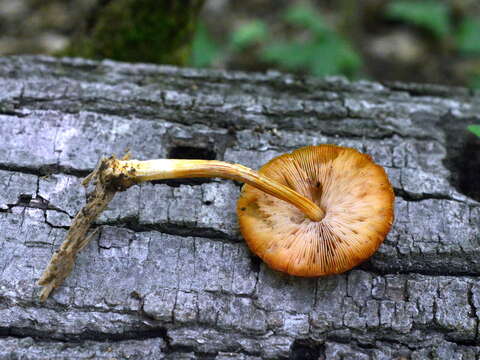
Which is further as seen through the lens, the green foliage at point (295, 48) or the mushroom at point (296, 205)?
the green foliage at point (295, 48)

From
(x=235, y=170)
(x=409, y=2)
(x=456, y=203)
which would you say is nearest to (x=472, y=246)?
(x=456, y=203)

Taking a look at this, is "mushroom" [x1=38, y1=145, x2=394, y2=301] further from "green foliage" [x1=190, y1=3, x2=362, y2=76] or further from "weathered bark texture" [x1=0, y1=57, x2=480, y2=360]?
"green foliage" [x1=190, y1=3, x2=362, y2=76]

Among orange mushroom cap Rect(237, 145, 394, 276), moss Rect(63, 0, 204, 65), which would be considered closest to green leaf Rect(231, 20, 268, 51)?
moss Rect(63, 0, 204, 65)

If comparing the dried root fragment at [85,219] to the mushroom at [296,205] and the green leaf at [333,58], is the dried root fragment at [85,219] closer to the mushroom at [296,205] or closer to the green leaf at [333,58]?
the mushroom at [296,205]

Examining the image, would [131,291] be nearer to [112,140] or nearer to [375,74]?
[112,140]

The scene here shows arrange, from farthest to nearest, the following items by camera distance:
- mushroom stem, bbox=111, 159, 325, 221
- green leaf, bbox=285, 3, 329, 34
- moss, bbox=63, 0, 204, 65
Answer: green leaf, bbox=285, 3, 329, 34 → moss, bbox=63, 0, 204, 65 → mushroom stem, bbox=111, 159, 325, 221

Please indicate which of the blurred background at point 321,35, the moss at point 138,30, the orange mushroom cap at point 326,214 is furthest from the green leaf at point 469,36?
the orange mushroom cap at point 326,214

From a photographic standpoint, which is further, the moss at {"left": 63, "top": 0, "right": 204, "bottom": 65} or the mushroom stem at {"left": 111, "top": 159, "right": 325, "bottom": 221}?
the moss at {"left": 63, "top": 0, "right": 204, "bottom": 65}
